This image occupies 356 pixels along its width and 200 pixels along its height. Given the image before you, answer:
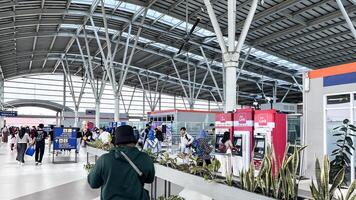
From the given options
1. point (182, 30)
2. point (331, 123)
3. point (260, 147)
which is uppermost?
point (182, 30)

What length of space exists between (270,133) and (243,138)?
1.19 metres

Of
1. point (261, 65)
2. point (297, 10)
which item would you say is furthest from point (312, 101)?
point (261, 65)

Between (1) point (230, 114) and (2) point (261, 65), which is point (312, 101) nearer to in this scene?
(1) point (230, 114)

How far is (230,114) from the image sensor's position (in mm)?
12258

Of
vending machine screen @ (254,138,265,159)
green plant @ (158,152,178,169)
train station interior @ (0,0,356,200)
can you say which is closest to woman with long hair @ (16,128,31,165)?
train station interior @ (0,0,356,200)

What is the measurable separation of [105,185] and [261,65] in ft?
106

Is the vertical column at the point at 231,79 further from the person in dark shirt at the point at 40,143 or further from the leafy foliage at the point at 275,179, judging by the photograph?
the person in dark shirt at the point at 40,143

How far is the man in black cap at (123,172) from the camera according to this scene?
3027 millimetres

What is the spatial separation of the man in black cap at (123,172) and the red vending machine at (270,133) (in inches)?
308

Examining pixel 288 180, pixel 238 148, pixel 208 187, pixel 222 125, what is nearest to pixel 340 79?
pixel 238 148

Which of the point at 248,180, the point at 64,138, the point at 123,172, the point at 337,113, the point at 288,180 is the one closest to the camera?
the point at 123,172

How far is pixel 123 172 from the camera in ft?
9.96

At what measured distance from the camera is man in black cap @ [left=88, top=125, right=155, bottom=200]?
3.03 meters

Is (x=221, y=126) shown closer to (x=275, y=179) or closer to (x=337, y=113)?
(x=337, y=113)
